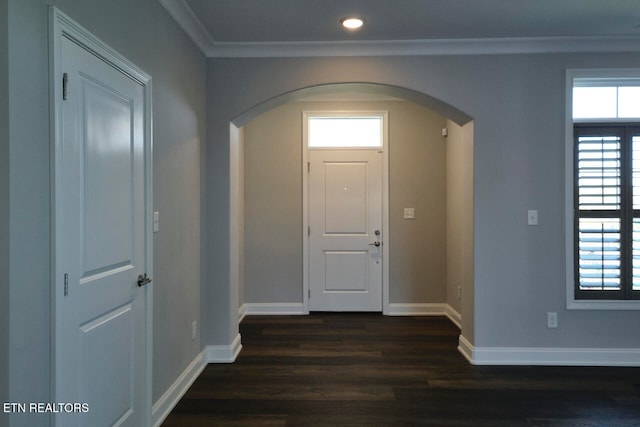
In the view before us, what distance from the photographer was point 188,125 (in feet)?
10.1

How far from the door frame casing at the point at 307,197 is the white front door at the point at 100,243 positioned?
9.18ft

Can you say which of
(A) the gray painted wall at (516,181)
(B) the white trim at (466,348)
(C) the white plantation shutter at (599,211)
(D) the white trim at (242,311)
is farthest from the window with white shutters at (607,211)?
(D) the white trim at (242,311)

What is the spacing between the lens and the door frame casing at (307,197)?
16.3ft

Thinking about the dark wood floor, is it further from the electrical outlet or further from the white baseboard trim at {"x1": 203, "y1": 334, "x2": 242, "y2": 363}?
the electrical outlet

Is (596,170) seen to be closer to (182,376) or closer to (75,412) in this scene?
(182,376)

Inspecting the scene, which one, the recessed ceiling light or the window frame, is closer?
the recessed ceiling light

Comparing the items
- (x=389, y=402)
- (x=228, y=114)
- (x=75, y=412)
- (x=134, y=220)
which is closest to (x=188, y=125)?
(x=228, y=114)

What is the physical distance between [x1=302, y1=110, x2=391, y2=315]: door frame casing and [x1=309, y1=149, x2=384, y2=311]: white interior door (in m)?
0.05

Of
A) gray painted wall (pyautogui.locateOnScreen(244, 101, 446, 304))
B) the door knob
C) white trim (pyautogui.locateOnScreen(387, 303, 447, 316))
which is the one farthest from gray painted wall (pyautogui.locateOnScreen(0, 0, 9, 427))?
white trim (pyautogui.locateOnScreen(387, 303, 447, 316))

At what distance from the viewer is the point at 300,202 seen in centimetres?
502

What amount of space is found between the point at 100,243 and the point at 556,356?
346 cm

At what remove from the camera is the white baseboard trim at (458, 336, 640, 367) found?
3377 mm

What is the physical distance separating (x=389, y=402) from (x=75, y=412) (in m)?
1.86

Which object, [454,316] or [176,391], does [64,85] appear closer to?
[176,391]
